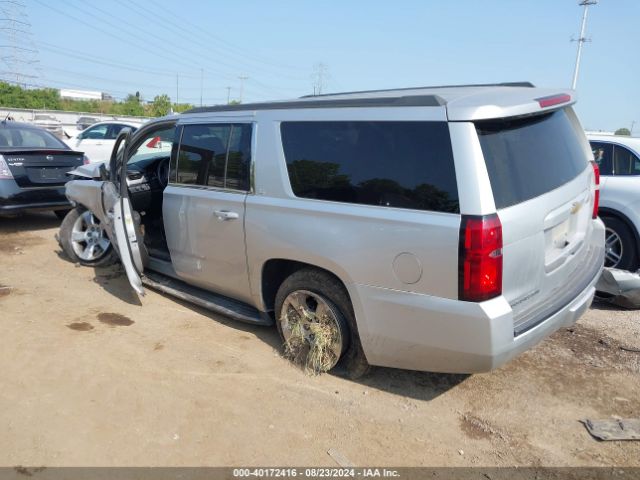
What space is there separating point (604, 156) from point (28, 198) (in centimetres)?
780

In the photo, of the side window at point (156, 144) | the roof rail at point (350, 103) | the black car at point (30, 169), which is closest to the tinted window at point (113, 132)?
the black car at point (30, 169)

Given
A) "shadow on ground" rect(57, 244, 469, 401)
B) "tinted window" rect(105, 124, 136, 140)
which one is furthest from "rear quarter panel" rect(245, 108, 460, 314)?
"tinted window" rect(105, 124, 136, 140)

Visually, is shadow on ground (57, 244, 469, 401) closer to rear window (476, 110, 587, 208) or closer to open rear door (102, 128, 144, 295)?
open rear door (102, 128, 144, 295)

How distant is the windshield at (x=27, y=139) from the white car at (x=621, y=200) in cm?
796

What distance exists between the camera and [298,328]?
3760 millimetres

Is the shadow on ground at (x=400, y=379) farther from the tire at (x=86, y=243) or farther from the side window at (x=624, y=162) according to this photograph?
the side window at (x=624, y=162)

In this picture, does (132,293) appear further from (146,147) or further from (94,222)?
(146,147)

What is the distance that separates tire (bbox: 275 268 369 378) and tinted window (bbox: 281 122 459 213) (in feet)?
1.95

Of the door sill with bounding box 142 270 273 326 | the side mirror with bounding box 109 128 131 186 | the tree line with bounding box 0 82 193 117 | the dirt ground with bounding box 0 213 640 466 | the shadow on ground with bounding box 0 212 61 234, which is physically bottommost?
the dirt ground with bounding box 0 213 640 466

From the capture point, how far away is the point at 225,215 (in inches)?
157

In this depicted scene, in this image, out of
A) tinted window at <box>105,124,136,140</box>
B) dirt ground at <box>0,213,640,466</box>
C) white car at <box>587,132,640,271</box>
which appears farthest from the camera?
tinted window at <box>105,124,136,140</box>

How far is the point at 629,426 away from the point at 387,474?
1.61 metres

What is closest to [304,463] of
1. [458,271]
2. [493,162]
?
[458,271]

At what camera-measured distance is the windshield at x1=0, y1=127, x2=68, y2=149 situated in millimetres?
7648
